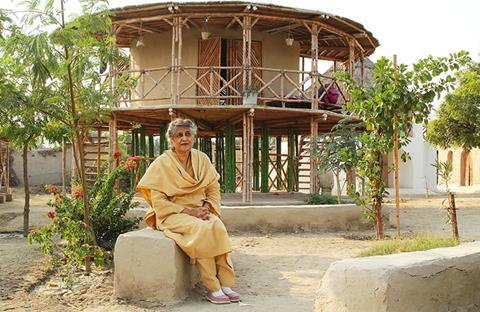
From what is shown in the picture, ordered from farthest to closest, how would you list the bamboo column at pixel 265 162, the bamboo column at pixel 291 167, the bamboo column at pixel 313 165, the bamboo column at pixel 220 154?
the bamboo column at pixel 220 154, the bamboo column at pixel 291 167, the bamboo column at pixel 265 162, the bamboo column at pixel 313 165

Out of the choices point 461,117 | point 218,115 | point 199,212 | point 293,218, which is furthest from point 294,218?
point 461,117

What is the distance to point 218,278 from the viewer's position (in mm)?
4699

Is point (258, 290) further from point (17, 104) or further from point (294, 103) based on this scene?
point (294, 103)

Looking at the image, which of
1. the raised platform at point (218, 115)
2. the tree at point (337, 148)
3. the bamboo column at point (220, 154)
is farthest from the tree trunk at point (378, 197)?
the bamboo column at point (220, 154)

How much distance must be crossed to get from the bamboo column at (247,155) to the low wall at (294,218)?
3.77 metres

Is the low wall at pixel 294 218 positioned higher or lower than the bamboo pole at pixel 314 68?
lower

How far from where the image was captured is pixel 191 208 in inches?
193

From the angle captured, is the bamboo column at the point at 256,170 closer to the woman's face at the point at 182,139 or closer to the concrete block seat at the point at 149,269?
the woman's face at the point at 182,139

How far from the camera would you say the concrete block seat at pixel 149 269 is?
14.8 feet

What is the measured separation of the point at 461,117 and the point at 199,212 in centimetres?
1578

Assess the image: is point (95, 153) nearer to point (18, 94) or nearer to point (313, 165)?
point (313, 165)

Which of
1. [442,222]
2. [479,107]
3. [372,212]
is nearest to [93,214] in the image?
[372,212]

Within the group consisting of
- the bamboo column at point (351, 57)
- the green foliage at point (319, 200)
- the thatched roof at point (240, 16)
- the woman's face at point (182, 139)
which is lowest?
the green foliage at point (319, 200)

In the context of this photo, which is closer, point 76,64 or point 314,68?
point 76,64
